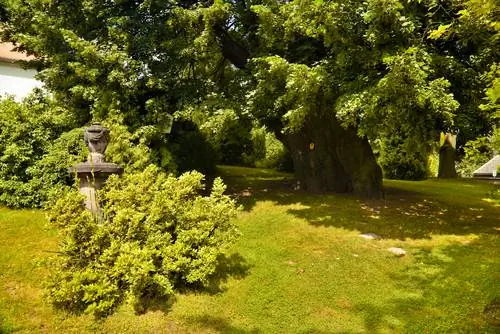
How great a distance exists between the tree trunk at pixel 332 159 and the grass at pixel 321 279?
1.55 m

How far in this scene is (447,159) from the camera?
2397 cm

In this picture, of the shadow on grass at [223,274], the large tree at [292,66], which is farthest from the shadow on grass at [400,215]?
the shadow on grass at [223,274]

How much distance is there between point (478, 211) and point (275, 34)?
331 inches

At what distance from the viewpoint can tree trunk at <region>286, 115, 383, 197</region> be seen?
12523 millimetres

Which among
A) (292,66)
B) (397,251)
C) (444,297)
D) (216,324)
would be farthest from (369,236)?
(216,324)

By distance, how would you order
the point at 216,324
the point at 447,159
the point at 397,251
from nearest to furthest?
the point at 216,324 < the point at 397,251 < the point at 447,159

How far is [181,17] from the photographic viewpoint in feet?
37.2

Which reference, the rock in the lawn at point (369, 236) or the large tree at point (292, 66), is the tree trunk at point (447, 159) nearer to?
the large tree at point (292, 66)

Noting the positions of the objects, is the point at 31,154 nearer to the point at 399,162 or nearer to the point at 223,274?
the point at 223,274

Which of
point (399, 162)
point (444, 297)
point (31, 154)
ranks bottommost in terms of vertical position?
point (444, 297)

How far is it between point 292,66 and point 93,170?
5315 millimetres

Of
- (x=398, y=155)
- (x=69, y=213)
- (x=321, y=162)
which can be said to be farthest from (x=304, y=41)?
(x=398, y=155)

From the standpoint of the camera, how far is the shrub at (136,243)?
6082 millimetres

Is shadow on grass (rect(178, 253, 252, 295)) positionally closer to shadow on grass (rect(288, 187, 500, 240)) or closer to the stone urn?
the stone urn
